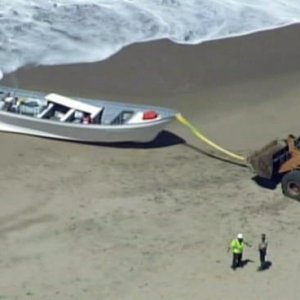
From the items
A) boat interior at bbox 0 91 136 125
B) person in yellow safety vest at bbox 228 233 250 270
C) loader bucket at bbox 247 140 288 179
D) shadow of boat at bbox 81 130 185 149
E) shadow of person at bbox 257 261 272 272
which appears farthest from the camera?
boat interior at bbox 0 91 136 125

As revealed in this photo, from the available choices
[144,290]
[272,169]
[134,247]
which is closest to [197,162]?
[272,169]

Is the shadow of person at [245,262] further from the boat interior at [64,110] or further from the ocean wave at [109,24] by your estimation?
the ocean wave at [109,24]

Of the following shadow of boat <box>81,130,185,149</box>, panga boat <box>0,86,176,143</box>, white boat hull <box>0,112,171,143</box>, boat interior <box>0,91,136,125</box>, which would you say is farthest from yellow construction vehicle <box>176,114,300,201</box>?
boat interior <box>0,91,136,125</box>

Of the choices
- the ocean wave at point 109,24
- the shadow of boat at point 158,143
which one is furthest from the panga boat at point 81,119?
the ocean wave at point 109,24

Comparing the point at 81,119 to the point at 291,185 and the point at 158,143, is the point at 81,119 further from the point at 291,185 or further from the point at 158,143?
the point at 291,185

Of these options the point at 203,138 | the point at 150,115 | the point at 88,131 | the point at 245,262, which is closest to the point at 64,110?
the point at 88,131

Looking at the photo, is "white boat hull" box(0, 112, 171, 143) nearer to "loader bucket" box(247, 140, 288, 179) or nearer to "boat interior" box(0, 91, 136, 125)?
"boat interior" box(0, 91, 136, 125)
